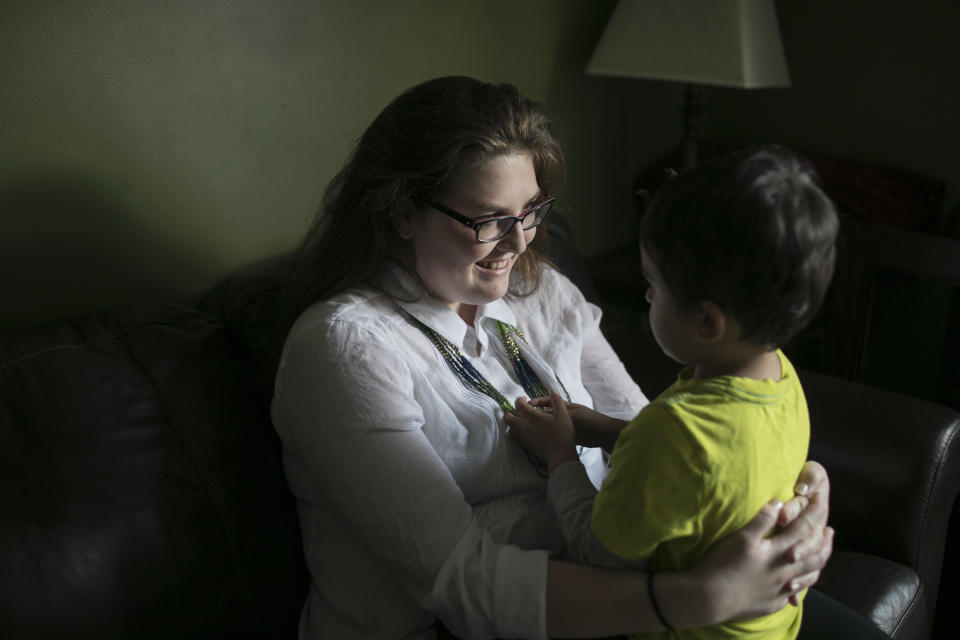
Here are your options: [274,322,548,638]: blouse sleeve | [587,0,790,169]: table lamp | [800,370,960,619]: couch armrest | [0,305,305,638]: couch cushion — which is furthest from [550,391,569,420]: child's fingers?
[587,0,790,169]: table lamp

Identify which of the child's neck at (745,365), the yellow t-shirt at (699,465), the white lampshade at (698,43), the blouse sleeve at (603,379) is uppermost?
the white lampshade at (698,43)

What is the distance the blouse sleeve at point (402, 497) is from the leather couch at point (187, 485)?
190mm

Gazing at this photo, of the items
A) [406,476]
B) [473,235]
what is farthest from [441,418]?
[473,235]

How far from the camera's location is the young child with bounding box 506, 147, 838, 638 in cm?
82

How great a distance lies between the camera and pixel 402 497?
102cm

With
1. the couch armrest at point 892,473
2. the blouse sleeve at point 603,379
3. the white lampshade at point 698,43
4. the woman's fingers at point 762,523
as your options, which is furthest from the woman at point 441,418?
the white lampshade at point 698,43

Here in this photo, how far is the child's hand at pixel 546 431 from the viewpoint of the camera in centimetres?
109

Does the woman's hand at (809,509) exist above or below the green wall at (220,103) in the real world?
below

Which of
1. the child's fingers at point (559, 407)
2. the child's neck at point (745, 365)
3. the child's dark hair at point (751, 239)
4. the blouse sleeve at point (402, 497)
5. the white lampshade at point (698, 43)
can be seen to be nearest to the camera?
the child's dark hair at point (751, 239)

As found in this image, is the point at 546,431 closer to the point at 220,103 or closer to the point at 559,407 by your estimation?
the point at 559,407

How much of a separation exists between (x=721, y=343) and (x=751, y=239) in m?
0.14

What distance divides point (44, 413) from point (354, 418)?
0.42 meters

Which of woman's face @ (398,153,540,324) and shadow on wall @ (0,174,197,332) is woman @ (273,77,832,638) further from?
shadow on wall @ (0,174,197,332)

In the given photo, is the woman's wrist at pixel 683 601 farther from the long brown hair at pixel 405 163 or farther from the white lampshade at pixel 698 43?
the white lampshade at pixel 698 43
